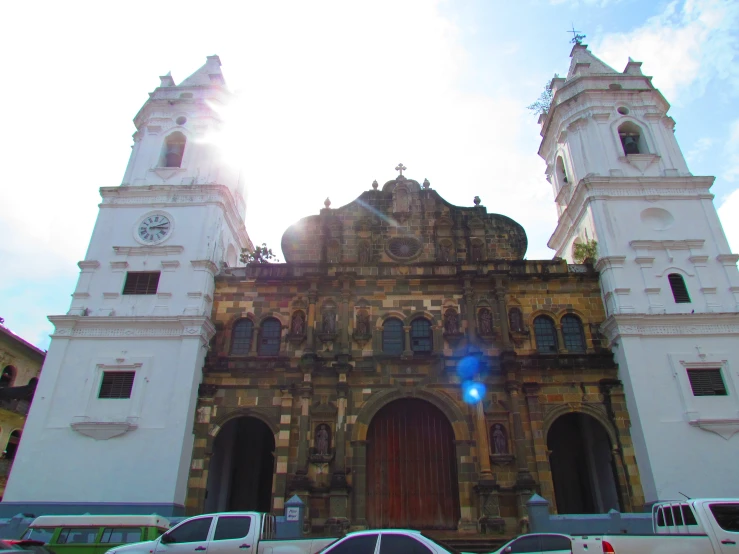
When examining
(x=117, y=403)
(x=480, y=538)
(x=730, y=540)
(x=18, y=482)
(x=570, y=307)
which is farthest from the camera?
(x=570, y=307)

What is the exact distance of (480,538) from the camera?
16.8 metres

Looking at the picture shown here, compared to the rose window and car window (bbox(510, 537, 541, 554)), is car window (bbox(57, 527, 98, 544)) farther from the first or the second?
the rose window

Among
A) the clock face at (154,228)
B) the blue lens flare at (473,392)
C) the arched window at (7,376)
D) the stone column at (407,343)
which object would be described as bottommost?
the blue lens flare at (473,392)

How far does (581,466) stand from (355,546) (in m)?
16.3

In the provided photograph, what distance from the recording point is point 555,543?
11.5 meters

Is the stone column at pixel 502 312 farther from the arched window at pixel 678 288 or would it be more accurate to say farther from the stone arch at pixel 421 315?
the arched window at pixel 678 288

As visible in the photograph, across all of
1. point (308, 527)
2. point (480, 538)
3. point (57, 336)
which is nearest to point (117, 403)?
point (57, 336)

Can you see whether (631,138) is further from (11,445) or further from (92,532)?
(11,445)

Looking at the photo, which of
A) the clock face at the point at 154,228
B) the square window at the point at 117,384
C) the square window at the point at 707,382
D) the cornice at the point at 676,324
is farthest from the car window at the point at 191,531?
the square window at the point at 707,382

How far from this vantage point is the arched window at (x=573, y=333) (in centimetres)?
2053

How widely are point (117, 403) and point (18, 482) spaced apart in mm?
3689

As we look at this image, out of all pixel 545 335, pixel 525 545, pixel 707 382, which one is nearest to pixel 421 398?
pixel 545 335

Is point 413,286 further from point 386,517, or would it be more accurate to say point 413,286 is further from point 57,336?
point 57,336

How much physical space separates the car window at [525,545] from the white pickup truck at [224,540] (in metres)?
4.34
